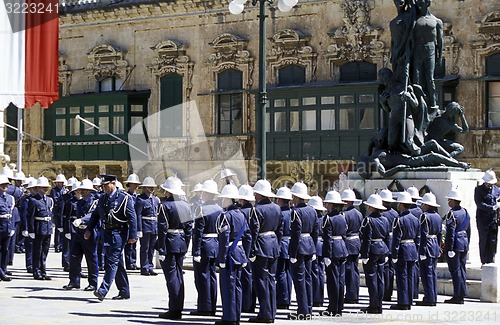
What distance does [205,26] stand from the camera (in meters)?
41.4

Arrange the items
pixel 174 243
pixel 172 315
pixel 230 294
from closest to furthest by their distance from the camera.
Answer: pixel 230 294 → pixel 172 315 → pixel 174 243

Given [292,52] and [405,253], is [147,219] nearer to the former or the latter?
[405,253]

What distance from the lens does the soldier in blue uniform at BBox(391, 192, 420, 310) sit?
50.4 ft

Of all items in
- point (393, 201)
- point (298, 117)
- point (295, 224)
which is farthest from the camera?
point (298, 117)

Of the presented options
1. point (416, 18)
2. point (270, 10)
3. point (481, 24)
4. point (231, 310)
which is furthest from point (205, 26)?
point (231, 310)

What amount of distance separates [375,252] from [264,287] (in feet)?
6.89

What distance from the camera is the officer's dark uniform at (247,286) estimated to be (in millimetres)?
13688

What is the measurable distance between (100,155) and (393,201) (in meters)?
29.2

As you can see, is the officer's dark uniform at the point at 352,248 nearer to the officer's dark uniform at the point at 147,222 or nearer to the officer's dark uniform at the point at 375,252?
the officer's dark uniform at the point at 375,252

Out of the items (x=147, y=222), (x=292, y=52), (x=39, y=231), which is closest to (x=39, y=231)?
(x=39, y=231)

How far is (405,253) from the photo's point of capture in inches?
610

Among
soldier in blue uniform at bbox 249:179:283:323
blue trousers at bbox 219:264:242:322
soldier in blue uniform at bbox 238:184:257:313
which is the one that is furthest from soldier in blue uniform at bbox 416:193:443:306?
blue trousers at bbox 219:264:242:322

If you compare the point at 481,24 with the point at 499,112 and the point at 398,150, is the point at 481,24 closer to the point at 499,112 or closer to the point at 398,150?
the point at 499,112

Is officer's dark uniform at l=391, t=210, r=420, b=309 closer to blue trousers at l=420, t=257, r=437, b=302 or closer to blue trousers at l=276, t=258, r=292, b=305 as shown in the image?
blue trousers at l=420, t=257, r=437, b=302
